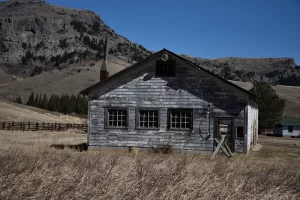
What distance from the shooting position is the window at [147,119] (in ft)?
71.1

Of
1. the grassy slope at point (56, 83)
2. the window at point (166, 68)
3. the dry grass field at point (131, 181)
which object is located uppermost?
the grassy slope at point (56, 83)

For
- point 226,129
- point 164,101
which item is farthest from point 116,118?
point 226,129

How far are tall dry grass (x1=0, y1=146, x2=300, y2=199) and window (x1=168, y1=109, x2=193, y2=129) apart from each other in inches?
487

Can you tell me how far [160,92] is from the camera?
21594mm

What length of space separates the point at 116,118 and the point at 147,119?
1769 millimetres

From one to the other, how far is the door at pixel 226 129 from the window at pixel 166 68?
356 cm

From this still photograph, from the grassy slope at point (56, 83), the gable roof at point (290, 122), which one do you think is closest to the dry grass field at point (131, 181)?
→ the gable roof at point (290, 122)

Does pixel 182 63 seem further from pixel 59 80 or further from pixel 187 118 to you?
pixel 59 80

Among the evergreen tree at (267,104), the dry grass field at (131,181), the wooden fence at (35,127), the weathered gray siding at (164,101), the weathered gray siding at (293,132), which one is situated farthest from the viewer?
the weathered gray siding at (293,132)

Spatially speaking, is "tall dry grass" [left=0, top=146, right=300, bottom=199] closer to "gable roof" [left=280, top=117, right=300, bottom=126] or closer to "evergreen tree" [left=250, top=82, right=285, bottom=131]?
"evergreen tree" [left=250, top=82, right=285, bottom=131]

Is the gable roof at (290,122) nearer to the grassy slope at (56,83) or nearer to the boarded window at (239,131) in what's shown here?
the boarded window at (239,131)

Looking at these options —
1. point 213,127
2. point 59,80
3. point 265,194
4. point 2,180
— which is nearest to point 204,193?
point 265,194

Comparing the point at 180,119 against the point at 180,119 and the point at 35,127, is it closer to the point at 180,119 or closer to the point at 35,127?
the point at 180,119

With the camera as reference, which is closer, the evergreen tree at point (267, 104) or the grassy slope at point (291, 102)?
the evergreen tree at point (267, 104)
